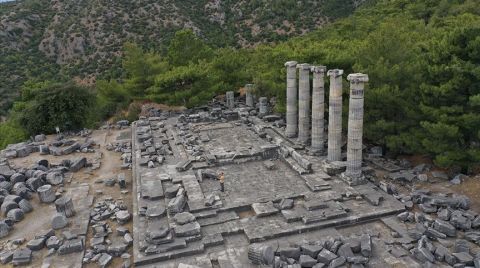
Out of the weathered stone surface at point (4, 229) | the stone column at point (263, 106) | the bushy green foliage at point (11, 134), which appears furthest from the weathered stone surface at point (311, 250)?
the bushy green foliage at point (11, 134)

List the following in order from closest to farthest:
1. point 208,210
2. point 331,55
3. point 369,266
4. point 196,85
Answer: point 369,266 → point 208,210 → point 331,55 → point 196,85

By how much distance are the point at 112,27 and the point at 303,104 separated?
41.5m

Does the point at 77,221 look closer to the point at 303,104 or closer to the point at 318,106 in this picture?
the point at 318,106

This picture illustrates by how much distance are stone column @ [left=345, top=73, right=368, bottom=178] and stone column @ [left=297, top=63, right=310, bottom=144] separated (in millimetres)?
4656

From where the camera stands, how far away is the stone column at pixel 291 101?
2216cm

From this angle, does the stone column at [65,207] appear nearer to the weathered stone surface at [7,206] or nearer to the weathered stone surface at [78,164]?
the weathered stone surface at [7,206]

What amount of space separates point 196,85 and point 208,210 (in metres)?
16.9

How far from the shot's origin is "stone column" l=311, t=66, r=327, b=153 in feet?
62.8

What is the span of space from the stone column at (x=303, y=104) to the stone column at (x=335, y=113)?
124 inches

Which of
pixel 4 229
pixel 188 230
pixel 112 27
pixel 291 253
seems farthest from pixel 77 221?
pixel 112 27

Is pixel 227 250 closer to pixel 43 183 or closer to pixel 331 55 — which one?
pixel 43 183

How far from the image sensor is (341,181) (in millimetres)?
16906

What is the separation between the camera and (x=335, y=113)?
17.9 m

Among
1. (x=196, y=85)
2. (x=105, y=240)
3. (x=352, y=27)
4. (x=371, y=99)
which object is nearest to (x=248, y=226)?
(x=105, y=240)
